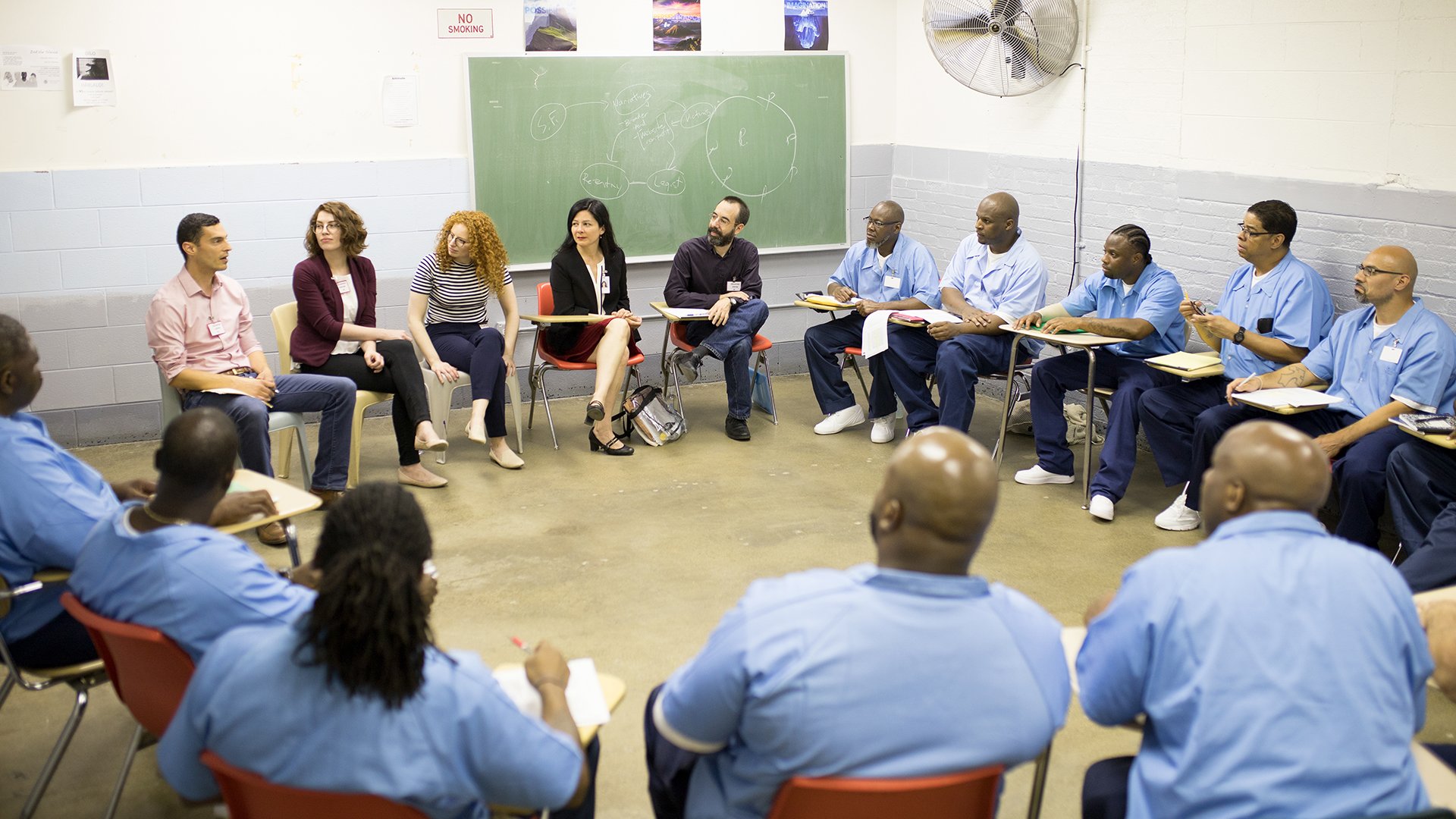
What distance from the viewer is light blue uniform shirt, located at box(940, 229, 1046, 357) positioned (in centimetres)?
574

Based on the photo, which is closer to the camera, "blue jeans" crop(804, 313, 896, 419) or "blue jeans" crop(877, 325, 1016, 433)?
"blue jeans" crop(877, 325, 1016, 433)

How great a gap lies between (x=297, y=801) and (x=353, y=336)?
376 centimetres

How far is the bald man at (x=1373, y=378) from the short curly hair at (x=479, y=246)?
3255 mm

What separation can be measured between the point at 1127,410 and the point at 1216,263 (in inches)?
36.8

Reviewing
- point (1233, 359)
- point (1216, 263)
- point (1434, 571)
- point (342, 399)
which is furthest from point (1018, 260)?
point (342, 399)

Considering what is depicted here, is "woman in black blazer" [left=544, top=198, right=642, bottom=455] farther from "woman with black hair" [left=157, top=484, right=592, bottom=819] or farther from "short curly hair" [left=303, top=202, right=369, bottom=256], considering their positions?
"woman with black hair" [left=157, top=484, right=592, bottom=819]

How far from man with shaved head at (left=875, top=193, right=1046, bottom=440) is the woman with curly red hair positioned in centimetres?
190

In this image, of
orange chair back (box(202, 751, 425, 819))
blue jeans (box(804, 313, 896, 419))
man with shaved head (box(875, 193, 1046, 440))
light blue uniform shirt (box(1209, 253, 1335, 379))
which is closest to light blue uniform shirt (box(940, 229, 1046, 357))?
man with shaved head (box(875, 193, 1046, 440))

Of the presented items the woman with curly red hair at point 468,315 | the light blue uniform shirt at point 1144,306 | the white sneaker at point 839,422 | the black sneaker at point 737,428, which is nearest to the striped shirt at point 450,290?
the woman with curly red hair at point 468,315

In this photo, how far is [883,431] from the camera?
6051 mm

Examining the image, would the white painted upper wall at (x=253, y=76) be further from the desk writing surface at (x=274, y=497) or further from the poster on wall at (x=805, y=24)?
the desk writing surface at (x=274, y=497)

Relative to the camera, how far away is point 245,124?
235 inches

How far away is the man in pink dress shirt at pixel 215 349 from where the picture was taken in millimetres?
4508

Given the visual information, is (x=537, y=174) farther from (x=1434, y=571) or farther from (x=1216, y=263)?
(x=1434, y=571)
